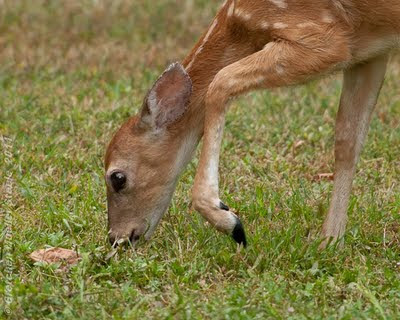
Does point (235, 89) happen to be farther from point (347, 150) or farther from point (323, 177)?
point (323, 177)

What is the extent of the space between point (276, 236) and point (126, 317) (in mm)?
1386

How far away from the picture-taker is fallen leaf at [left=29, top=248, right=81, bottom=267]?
19.6ft

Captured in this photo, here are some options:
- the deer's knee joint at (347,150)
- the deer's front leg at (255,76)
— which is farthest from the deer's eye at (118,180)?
the deer's knee joint at (347,150)

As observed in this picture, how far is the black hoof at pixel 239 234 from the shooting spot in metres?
6.02

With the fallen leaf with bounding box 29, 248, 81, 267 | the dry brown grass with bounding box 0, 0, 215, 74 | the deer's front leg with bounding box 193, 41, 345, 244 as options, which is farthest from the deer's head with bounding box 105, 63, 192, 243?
the dry brown grass with bounding box 0, 0, 215, 74

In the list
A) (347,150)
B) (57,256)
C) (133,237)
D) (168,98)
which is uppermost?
(168,98)

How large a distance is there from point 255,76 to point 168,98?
0.60 m

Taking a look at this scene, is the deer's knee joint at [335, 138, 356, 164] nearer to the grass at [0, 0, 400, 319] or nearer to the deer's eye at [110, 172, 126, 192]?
the grass at [0, 0, 400, 319]

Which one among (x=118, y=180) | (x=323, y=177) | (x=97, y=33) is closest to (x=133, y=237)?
(x=118, y=180)

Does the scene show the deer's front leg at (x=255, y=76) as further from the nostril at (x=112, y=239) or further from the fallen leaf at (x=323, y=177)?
the fallen leaf at (x=323, y=177)

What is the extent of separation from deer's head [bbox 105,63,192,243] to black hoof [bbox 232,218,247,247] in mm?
710

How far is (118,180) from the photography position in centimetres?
661

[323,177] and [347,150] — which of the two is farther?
[323,177]

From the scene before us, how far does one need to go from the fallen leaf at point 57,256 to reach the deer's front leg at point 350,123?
1.62m
